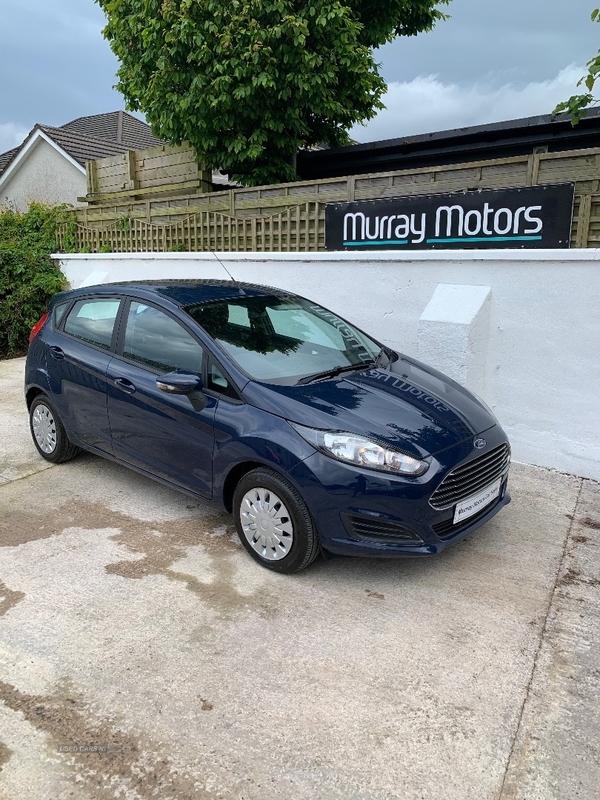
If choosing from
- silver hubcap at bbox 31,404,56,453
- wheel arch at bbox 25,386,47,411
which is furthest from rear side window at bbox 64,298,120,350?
silver hubcap at bbox 31,404,56,453

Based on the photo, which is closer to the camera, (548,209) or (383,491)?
(383,491)

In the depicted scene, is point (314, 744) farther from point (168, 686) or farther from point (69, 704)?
point (69, 704)

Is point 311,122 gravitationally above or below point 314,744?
above

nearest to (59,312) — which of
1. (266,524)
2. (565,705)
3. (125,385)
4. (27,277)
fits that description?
(125,385)

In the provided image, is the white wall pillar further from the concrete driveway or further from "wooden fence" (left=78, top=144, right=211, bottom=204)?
"wooden fence" (left=78, top=144, right=211, bottom=204)

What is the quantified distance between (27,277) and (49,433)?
5.72 m

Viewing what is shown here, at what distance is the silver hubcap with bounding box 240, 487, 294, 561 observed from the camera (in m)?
3.07

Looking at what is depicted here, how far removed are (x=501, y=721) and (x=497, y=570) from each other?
1.13 metres

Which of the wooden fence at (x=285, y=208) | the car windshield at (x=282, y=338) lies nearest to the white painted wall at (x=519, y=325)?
the wooden fence at (x=285, y=208)

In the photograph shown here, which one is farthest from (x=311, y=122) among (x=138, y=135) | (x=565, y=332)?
(x=138, y=135)

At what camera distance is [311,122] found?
376 inches

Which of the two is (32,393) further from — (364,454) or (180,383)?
(364,454)

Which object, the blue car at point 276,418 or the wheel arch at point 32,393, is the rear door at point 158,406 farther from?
the wheel arch at point 32,393

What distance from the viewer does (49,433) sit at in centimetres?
463
